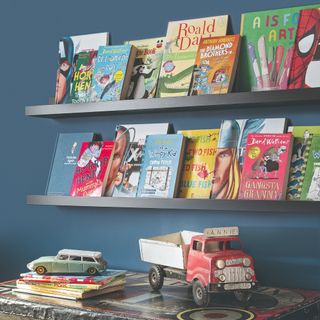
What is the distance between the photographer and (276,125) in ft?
7.96

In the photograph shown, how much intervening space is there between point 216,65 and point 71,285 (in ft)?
3.22

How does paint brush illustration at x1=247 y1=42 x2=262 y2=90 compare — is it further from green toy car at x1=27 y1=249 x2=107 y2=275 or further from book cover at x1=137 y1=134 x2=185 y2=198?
green toy car at x1=27 y1=249 x2=107 y2=275

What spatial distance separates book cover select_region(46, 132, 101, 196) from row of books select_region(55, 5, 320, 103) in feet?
0.58

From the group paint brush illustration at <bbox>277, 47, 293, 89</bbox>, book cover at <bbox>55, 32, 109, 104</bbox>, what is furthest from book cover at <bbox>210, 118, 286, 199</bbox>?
book cover at <bbox>55, 32, 109, 104</bbox>

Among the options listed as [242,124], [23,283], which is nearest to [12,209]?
[23,283]

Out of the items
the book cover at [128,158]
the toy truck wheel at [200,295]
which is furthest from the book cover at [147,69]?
the toy truck wheel at [200,295]

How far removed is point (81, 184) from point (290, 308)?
111 cm

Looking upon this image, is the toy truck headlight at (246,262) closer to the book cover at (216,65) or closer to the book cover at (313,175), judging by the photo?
the book cover at (313,175)

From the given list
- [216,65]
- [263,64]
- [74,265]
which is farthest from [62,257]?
[263,64]

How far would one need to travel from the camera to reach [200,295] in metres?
2.08

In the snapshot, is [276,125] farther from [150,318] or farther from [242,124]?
[150,318]

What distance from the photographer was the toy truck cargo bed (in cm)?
224

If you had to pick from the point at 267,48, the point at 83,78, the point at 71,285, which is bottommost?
the point at 71,285

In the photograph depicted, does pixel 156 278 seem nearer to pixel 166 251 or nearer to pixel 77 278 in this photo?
pixel 166 251
